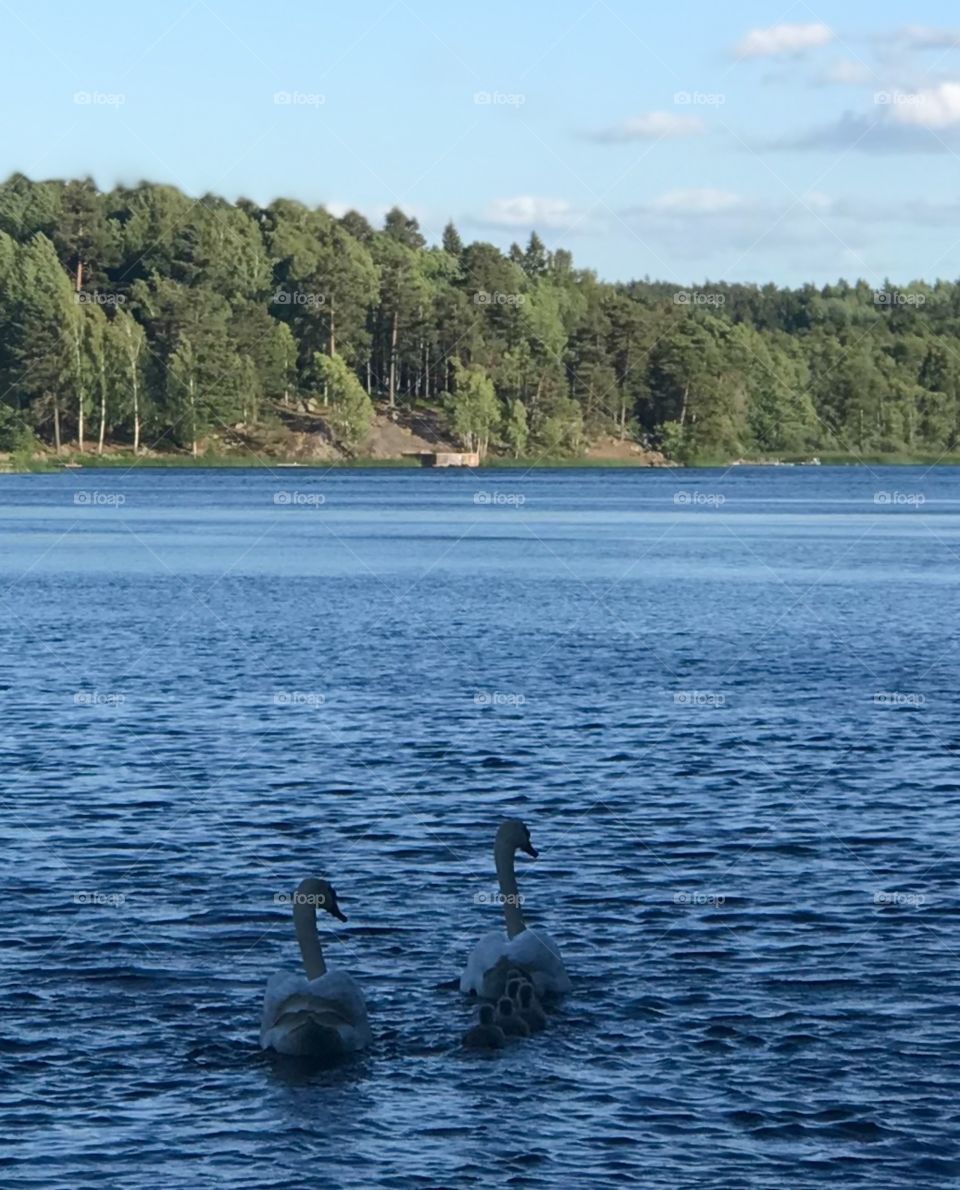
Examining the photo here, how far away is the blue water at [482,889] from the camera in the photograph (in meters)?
18.2

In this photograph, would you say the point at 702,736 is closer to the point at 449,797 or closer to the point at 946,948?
the point at 449,797

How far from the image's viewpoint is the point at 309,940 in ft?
68.8

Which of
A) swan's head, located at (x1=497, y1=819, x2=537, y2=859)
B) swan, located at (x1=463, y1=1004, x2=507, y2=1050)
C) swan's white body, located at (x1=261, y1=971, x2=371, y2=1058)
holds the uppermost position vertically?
swan's head, located at (x1=497, y1=819, x2=537, y2=859)

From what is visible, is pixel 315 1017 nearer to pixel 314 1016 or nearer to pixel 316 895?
pixel 314 1016

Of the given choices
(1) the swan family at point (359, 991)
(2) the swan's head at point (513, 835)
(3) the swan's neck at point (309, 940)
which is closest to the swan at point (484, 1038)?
(1) the swan family at point (359, 991)

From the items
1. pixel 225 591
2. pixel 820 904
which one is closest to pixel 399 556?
pixel 225 591

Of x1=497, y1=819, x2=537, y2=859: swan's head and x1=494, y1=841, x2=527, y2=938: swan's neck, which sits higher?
x1=497, y1=819, x2=537, y2=859: swan's head

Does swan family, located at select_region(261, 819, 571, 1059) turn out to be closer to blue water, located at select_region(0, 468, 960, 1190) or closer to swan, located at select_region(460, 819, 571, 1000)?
swan, located at select_region(460, 819, 571, 1000)

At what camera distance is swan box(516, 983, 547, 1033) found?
20.9m

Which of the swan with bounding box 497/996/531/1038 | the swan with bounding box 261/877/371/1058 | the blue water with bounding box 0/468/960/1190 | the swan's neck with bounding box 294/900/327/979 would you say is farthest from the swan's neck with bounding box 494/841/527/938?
the swan with bounding box 261/877/371/1058

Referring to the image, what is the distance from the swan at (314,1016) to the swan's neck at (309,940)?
0.06 ft

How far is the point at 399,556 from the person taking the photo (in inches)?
3871

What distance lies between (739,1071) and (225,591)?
59.5 meters

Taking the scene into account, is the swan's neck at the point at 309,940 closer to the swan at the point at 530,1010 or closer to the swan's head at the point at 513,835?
the swan at the point at 530,1010
